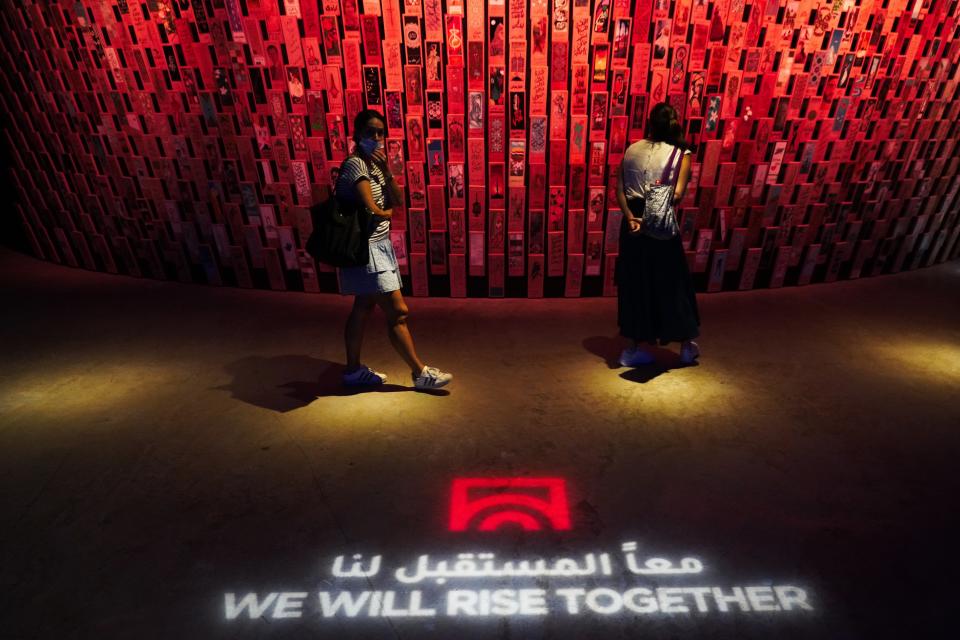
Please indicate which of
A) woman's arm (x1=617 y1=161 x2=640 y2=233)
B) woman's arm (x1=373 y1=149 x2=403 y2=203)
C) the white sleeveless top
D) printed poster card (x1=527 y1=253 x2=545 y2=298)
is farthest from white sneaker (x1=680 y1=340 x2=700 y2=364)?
woman's arm (x1=373 y1=149 x2=403 y2=203)

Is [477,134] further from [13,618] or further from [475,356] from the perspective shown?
[13,618]

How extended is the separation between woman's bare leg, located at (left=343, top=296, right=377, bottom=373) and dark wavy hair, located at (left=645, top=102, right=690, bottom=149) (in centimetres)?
171

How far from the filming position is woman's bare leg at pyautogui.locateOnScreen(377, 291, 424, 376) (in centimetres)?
278

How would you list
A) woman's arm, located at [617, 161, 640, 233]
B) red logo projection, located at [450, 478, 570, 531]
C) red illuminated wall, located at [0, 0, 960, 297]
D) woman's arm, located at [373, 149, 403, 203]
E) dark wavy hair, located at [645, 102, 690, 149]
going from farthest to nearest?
red illuminated wall, located at [0, 0, 960, 297] < woman's arm, located at [617, 161, 640, 233] < dark wavy hair, located at [645, 102, 690, 149] < woman's arm, located at [373, 149, 403, 203] < red logo projection, located at [450, 478, 570, 531]

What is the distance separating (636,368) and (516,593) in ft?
5.76

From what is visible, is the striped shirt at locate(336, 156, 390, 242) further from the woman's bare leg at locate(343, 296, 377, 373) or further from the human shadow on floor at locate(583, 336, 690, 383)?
the human shadow on floor at locate(583, 336, 690, 383)

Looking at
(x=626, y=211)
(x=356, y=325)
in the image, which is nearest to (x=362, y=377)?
(x=356, y=325)

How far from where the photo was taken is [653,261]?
304 cm

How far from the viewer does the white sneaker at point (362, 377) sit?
3.02 metres

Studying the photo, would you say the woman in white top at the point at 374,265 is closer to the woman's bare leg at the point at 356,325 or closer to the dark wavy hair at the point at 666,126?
the woman's bare leg at the point at 356,325

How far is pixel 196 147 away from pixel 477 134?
221 centimetres

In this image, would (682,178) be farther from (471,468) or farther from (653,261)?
(471,468)

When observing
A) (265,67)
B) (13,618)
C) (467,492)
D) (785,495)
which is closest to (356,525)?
(467,492)

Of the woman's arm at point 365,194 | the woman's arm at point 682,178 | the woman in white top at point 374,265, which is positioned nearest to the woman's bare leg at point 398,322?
the woman in white top at point 374,265
